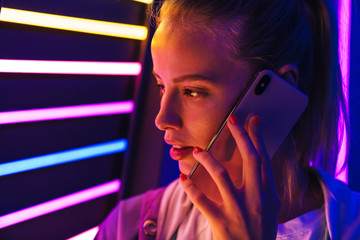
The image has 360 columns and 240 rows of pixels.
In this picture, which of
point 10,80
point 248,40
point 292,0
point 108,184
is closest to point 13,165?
point 10,80

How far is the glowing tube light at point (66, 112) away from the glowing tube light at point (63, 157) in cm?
15

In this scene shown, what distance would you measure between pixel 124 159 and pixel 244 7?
3.43 feet

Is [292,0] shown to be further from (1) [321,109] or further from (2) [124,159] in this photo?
(2) [124,159]

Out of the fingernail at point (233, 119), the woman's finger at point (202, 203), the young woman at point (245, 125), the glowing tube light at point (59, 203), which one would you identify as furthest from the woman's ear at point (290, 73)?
the glowing tube light at point (59, 203)

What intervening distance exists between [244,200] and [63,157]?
0.80 metres

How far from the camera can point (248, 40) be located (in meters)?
1.00

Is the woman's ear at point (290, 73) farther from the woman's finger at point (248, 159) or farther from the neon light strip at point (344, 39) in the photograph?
the neon light strip at point (344, 39)

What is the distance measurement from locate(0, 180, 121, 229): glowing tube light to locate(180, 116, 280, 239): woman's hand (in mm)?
678

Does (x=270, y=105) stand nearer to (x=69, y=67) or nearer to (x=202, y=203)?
(x=202, y=203)

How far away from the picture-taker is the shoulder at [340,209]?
1.11m

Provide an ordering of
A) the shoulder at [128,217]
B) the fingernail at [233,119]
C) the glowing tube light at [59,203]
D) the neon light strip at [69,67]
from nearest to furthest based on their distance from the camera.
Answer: the fingernail at [233,119]
the neon light strip at [69,67]
the glowing tube light at [59,203]
the shoulder at [128,217]

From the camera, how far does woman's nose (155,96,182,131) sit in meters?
0.97

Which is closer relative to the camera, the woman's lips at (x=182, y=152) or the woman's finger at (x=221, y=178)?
the woman's finger at (x=221, y=178)

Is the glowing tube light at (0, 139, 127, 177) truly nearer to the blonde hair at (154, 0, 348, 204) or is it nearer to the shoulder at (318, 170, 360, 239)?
the blonde hair at (154, 0, 348, 204)
